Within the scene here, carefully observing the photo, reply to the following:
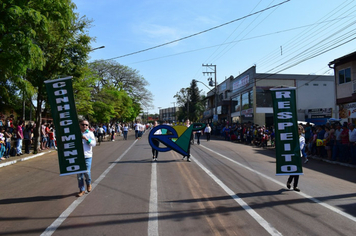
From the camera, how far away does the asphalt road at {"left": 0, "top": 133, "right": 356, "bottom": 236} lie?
201 inches

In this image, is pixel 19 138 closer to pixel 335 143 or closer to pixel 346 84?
pixel 335 143

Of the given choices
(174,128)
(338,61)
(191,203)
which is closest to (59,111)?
(191,203)

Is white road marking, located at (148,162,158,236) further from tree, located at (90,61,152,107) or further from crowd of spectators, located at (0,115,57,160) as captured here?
tree, located at (90,61,152,107)

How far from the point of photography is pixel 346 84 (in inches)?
906

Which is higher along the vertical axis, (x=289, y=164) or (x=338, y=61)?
(x=338, y=61)

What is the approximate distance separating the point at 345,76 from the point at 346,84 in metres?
0.64

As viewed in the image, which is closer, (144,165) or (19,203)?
(19,203)

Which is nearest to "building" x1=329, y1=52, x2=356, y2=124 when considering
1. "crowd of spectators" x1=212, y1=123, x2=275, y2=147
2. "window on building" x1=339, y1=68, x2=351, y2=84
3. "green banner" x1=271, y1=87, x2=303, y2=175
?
"window on building" x1=339, y1=68, x2=351, y2=84

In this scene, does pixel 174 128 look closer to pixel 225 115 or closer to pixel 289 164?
pixel 289 164

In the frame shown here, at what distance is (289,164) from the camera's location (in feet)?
25.9

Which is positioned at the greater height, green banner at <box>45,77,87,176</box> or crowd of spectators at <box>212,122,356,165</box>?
green banner at <box>45,77,87,176</box>

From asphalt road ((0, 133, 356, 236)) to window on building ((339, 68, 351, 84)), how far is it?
1491cm

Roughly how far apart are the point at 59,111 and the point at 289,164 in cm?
607

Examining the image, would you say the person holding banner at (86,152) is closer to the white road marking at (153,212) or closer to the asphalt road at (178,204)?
the asphalt road at (178,204)
